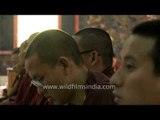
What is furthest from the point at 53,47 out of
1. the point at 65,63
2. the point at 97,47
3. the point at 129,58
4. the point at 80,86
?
the point at 129,58

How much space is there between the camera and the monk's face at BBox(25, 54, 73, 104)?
1575mm

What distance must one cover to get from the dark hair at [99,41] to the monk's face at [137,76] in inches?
18.9

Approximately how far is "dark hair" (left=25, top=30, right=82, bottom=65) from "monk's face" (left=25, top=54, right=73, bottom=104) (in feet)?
0.09

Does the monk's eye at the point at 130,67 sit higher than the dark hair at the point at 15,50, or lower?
higher

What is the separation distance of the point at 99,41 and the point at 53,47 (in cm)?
33

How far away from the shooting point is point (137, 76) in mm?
1306

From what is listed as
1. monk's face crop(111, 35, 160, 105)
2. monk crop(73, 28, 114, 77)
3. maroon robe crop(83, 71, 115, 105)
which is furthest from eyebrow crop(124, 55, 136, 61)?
monk crop(73, 28, 114, 77)

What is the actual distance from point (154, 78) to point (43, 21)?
2.26ft

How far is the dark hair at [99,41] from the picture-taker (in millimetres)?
1794

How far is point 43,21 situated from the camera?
1.73 m

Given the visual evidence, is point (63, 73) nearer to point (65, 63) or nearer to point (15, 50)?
point (65, 63)

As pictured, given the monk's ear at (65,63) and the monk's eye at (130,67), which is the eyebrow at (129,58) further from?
the monk's ear at (65,63)

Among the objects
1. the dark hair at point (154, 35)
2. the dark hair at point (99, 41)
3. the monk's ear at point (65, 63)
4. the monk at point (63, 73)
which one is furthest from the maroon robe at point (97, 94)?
the dark hair at point (154, 35)
